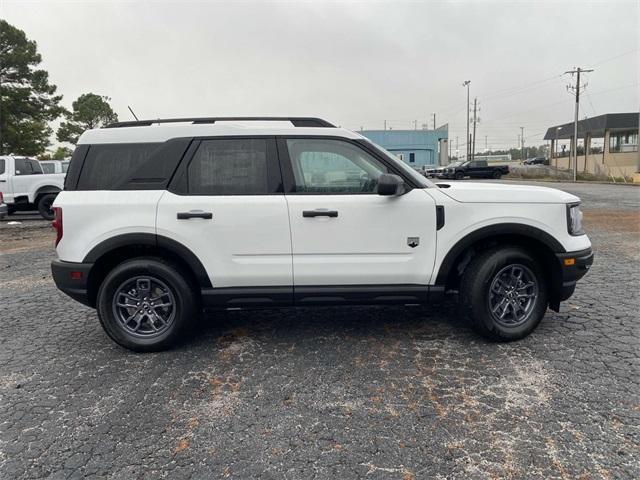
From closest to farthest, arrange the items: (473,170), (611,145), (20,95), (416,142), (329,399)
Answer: (329,399)
(20,95)
(473,170)
(611,145)
(416,142)

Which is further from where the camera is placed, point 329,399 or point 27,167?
point 27,167

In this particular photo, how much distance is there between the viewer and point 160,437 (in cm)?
283

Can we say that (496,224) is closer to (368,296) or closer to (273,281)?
(368,296)

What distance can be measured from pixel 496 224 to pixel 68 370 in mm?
3728

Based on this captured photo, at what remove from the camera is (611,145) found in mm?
44969

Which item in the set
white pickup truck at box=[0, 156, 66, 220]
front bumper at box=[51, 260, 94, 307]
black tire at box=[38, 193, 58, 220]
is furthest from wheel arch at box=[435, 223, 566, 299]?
black tire at box=[38, 193, 58, 220]

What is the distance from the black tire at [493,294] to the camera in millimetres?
3988

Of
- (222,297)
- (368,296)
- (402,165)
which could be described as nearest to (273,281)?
(222,297)

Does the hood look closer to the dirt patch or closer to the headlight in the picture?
the headlight

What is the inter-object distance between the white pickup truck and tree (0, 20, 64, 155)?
19.9 metres

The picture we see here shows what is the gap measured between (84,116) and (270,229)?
48.6m

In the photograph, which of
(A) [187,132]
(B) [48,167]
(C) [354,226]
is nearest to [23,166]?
(B) [48,167]

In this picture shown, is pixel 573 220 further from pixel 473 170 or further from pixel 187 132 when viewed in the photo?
pixel 473 170

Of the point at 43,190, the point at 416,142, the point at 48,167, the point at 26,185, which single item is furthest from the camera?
the point at 416,142
